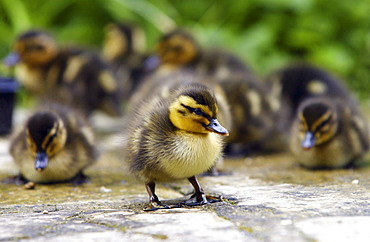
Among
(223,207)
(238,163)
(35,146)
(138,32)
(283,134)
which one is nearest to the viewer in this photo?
(223,207)

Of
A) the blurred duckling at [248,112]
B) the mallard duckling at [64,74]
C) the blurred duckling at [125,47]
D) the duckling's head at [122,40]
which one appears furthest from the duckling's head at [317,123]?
the duckling's head at [122,40]

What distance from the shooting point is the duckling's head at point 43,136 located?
10.4 ft

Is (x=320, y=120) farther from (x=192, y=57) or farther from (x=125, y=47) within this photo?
(x=125, y=47)

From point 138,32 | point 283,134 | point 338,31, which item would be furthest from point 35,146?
point 338,31

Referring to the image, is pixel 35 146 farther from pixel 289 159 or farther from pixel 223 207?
pixel 289 159

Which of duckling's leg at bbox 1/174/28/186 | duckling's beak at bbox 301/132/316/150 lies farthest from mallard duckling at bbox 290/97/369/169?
duckling's leg at bbox 1/174/28/186

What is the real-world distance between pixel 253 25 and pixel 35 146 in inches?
173

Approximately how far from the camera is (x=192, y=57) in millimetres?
5418

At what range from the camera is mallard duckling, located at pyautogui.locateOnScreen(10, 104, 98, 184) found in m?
3.18

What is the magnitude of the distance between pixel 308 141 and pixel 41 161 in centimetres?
160

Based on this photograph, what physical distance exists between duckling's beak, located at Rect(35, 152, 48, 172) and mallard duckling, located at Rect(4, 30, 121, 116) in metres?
1.76

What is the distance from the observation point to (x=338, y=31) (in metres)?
7.11

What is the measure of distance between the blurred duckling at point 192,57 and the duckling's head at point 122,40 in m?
1.06

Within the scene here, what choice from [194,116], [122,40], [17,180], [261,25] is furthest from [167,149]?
[261,25]
